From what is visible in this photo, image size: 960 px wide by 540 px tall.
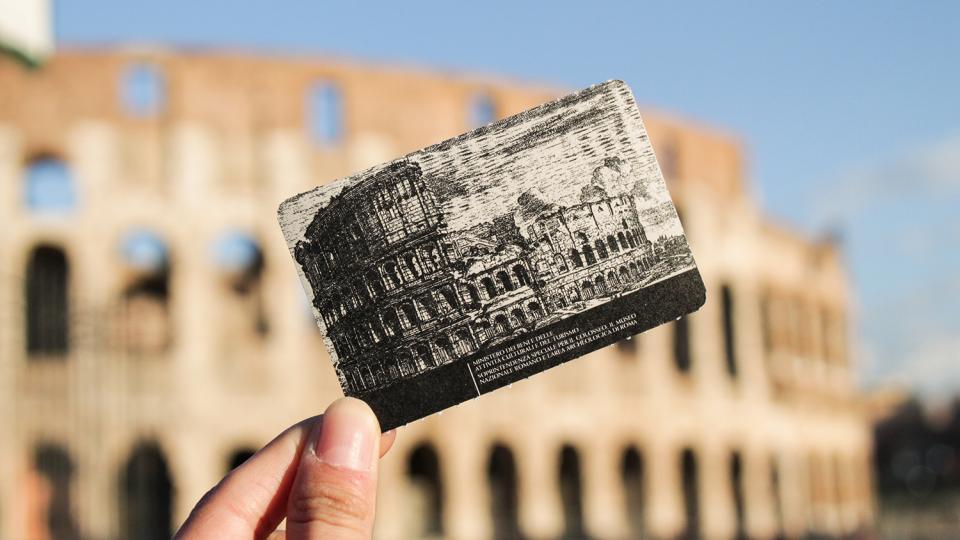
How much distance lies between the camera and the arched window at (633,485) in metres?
24.8

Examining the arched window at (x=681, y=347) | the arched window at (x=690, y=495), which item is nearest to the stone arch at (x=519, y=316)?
the arched window at (x=690, y=495)

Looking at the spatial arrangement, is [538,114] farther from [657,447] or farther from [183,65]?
[657,447]

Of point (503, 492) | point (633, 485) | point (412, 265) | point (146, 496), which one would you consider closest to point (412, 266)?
point (412, 265)

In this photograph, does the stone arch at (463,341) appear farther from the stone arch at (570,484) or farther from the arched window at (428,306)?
the stone arch at (570,484)

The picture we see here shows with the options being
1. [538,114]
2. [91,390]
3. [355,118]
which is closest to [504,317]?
[538,114]

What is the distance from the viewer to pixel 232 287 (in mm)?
23250

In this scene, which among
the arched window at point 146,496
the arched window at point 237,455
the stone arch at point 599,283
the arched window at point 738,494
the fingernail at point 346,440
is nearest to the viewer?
the fingernail at point 346,440

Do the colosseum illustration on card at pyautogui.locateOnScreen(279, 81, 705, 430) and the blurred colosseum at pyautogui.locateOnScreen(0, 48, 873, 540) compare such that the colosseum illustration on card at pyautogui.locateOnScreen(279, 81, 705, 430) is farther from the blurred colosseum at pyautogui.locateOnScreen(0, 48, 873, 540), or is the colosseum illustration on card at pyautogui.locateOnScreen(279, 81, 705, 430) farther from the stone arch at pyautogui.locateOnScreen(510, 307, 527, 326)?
the blurred colosseum at pyautogui.locateOnScreen(0, 48, 873, 540)

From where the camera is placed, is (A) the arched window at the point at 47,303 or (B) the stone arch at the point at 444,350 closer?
(B) the stone arch at the point at 444,350

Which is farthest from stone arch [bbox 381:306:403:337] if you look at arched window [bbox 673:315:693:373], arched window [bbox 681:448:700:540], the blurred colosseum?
arched window [bbox 673:315:693:373]

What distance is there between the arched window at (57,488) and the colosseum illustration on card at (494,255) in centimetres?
1750

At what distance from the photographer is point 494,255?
2301 millimetres

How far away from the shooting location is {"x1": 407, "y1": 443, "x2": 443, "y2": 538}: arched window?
21.3 metres

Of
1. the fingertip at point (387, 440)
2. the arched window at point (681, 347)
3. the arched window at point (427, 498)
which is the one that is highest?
the fingertip at point (387, 440)
